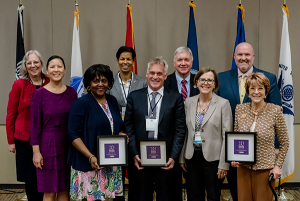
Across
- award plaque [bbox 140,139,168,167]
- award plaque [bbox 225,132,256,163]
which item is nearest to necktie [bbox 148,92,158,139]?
award plaque [bbox 140,139,168,167]

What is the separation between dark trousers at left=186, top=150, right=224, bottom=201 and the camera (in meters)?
2.42

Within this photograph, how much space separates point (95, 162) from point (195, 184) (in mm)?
931

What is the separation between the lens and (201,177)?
246cm

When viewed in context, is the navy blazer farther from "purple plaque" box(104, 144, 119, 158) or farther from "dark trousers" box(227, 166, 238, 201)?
"dark trousers" box(227, 166, 238, 201)

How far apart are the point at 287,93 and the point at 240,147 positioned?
1915mm

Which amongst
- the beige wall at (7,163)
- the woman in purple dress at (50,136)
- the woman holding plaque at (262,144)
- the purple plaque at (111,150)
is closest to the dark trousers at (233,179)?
the woman holding plaque at (262,144)

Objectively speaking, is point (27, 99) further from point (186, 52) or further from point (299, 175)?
point (299, 175)

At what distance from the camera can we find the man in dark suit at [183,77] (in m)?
3.02

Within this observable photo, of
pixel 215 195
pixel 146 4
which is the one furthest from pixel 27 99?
pixel 146 4

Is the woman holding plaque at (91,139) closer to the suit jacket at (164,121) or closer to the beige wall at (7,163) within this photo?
the suit jacket at (164,121)

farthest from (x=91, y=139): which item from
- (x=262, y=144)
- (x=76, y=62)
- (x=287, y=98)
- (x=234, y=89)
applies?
(x=287, y=98)

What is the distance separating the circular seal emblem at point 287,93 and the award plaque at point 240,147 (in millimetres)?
1836

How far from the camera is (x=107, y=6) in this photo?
4297 millimetres

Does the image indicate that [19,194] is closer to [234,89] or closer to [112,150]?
[112,150]
